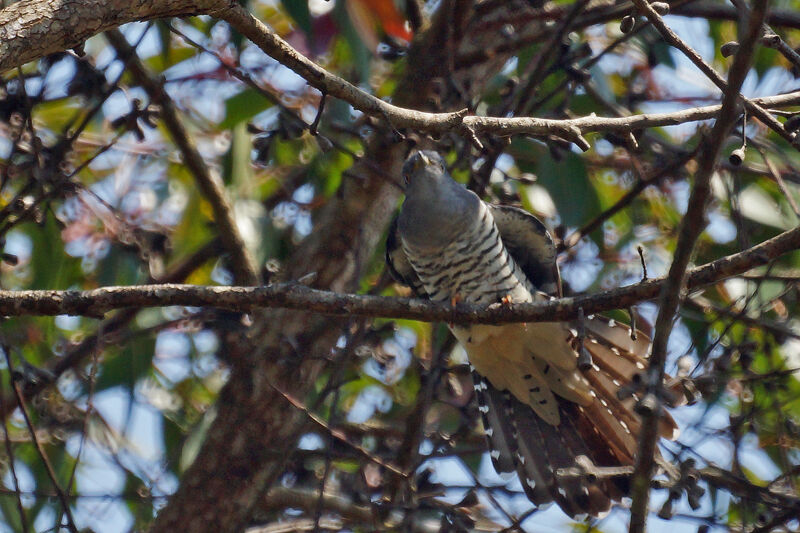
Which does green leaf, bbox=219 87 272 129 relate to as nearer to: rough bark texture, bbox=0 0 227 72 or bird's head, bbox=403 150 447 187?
bird's head, bbox=403 150 447 187

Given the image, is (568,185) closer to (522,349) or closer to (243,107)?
(522,349)

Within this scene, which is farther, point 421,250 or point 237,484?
point 421,250

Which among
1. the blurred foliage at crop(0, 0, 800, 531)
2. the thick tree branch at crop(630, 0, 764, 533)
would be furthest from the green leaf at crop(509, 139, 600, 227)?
the thick tree branch at crop(630, 0, 764, 533)

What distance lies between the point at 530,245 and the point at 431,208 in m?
0.46

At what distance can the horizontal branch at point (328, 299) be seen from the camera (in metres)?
1.97

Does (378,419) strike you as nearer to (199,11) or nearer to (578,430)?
(578,430)

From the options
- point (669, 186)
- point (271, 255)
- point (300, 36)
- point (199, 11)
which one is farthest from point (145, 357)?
point (669, 186)

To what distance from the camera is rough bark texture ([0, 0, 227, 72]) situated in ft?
5.35

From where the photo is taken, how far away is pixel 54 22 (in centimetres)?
166

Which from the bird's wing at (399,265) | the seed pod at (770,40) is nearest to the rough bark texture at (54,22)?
the seed pod at (770,40)

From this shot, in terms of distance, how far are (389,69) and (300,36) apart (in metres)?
0.78

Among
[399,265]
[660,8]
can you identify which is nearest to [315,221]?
[399,265]

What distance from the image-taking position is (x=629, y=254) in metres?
4.09

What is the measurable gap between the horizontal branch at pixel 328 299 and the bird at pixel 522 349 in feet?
3.26
